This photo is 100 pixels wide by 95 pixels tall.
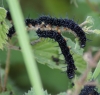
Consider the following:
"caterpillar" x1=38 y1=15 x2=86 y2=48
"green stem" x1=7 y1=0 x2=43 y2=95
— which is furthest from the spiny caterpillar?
"green stem" x1=7 y1=0 x2=43 y2=95

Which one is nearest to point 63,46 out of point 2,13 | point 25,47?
point 2,13

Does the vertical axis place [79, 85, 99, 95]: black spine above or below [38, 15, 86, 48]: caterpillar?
below

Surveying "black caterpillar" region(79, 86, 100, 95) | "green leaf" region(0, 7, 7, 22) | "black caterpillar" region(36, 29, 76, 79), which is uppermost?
"green leaf" region(0, 7, 7, 22)

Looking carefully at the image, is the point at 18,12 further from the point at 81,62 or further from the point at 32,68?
the point at 81,62

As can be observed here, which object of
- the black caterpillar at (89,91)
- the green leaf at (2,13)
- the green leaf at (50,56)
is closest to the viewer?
the black caterpillar at (89,91)

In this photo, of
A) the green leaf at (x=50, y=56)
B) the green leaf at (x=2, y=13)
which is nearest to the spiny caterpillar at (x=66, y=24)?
the green leaf at (x=2, y=13)

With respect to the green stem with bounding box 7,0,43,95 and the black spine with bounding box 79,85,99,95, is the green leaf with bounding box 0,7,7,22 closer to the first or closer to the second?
the black spine with bounding box 79,85,99,95

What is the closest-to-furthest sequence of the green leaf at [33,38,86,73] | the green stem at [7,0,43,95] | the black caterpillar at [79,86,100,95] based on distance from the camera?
the green stem at [7,0,43,95], the black caterpillar at [79,86,100,95], the green leaf at [33,38,86,73]

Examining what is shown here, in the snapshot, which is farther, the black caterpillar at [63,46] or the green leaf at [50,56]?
the green leaf at [50,56]

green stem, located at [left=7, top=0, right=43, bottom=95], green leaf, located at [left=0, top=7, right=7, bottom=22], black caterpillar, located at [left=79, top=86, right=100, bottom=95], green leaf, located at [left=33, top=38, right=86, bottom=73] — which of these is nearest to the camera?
green stem, located at [left=7, top=0, right=43, bottom=95]

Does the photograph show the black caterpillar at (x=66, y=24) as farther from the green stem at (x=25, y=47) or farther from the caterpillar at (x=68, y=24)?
the green stem at (x=25, y=47)

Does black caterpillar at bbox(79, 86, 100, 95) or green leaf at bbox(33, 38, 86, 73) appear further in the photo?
green leaf at bbox(33, 38, 86, 73)

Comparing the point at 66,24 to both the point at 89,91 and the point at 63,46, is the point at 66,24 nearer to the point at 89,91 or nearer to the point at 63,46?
the point at 63,46
